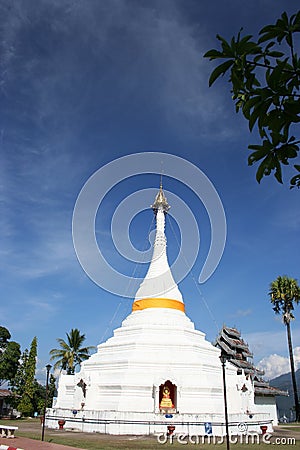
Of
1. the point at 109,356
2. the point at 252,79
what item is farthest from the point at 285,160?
the point at 109,356

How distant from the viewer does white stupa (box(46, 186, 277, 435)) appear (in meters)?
23.7

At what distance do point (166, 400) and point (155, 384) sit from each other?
1746mm

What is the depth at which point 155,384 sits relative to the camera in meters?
26.2

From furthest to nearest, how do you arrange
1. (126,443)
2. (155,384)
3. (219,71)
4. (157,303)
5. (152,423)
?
1. (157,303)
2. (155,384)
3. (152,423)
4. (126,443)
5. (219,71)

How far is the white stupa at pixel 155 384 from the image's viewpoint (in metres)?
23.7

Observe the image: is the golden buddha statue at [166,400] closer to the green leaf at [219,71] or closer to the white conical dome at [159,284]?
the white conical dome at [159,284]

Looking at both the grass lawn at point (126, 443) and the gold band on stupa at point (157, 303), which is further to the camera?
the gold band on stupa at point (157, 303)

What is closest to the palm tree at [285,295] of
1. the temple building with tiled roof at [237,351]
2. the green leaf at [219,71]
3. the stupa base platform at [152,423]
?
the temple building with tiled roof at [237,351]

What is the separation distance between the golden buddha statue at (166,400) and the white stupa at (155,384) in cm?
6

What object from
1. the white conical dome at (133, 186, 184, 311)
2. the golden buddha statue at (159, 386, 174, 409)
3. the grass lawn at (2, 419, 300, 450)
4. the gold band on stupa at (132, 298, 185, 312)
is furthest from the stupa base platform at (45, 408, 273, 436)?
the white conical dome at (133, 186, 184, 311)

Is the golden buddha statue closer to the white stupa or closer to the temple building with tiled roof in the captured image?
the white stupa

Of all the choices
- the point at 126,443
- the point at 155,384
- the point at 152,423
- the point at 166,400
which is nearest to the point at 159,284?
the point at 155,384

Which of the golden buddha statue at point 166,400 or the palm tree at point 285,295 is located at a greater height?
the palm tree at point 285,295

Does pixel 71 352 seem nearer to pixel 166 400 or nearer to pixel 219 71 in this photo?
pixel 166 400
